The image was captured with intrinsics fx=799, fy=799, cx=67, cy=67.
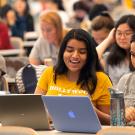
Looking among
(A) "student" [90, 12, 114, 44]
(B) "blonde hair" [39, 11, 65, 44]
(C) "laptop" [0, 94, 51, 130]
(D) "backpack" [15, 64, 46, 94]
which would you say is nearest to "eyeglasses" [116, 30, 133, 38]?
(D) "backpack" [15, 64, 46, 94]

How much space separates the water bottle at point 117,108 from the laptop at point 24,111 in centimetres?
46

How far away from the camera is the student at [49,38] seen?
914 centimetres

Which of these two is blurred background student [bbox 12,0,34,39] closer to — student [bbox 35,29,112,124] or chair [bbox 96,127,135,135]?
student [bbox 35,29,112,124]

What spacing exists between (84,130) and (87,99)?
33 centimetres

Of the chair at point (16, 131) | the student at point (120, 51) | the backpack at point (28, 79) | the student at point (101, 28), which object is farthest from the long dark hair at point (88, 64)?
the student at point (101, 28)

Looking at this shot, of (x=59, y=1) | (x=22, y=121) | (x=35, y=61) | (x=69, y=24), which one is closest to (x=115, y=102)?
(x=22, y=121)

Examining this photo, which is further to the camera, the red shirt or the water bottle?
the red shirt

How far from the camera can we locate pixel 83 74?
20.0 feet

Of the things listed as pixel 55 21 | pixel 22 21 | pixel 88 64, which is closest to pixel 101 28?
pixel 55 21

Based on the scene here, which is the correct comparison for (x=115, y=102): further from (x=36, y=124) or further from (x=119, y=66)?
(x=119, y=66)

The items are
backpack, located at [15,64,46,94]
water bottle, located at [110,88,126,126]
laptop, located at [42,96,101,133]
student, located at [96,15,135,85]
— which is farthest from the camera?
student, located at [96,15,135,85]

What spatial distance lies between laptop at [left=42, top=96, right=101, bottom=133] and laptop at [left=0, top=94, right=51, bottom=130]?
63mm

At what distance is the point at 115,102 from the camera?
5.35 m

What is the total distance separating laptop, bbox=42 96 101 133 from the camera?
17.0 feet
